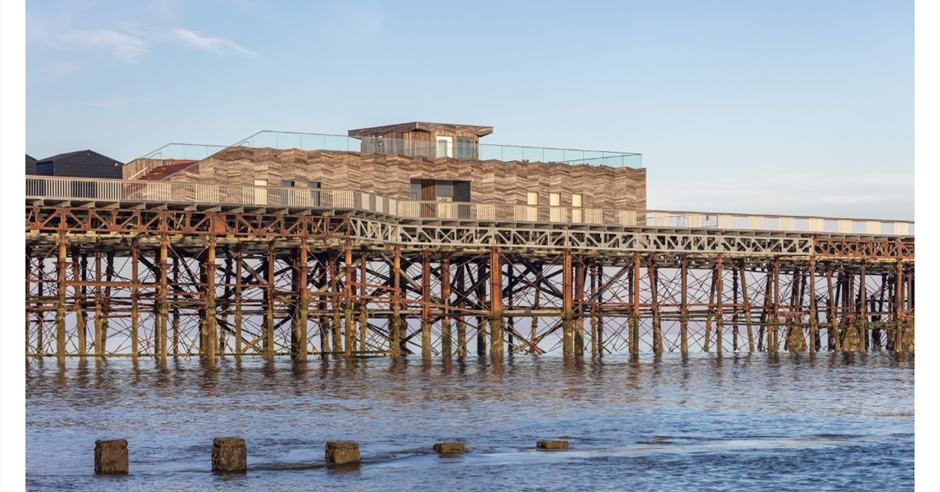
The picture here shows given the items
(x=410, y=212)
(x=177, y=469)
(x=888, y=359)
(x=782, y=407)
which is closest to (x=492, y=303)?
(x=410, y=212)

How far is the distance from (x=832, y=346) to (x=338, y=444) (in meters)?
79.4

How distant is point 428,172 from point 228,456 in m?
50.6

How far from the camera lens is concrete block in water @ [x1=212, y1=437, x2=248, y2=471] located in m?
31.7

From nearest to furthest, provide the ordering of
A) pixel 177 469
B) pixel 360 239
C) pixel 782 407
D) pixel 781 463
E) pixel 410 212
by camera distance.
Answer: pixel 177 469, pixel 781 463, pixel 782 407, pixel 360 239, pixel 410 212

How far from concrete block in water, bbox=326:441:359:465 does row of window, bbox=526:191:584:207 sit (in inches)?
1988

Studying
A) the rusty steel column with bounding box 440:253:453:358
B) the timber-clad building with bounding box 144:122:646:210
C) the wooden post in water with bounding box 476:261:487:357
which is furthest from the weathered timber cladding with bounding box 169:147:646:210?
the wooden post in water with bounding box 476:261:487:357

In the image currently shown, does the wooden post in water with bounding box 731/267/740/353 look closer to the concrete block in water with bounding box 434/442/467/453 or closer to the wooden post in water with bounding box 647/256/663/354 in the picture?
the wooden post in water with bounding box 647/256/663/354

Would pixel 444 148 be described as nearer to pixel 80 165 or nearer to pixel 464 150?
pixel 464 150

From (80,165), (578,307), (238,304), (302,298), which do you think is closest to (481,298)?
Answer: (578,307)

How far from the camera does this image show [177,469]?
3209 cm

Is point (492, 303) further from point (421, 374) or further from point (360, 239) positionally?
point (421, 374)

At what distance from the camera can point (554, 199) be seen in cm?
8388

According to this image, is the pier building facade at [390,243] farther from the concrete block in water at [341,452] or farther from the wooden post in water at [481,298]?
the concrete block in water at [341,452]

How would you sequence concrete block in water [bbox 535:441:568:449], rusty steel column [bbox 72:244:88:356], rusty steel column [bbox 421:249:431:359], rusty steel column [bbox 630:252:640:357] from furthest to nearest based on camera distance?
rusty steel column [bbox 630:252:640:357] < rusty steel column [bbox 421:249:431:359] < rusty steel column [bbox 72:244:88:356] < concrete block in water [bbox 535:441:568:449]
